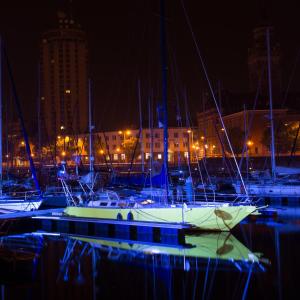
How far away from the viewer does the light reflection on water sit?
62.3 ft

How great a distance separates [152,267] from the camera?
2294 cm

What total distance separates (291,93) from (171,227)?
107300 millimetres

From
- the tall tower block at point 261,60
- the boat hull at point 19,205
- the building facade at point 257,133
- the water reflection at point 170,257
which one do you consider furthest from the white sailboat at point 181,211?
the tall tower block at point 261,60

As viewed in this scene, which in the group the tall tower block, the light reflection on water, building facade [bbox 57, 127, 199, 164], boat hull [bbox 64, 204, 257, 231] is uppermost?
the tall tower block

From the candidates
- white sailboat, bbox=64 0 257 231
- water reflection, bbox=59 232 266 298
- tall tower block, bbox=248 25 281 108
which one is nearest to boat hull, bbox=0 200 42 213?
water reflection, bbox=59 232 266 298

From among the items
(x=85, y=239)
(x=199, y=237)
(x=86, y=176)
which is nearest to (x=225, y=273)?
(x=199, y=237)

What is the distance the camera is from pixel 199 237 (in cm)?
2902

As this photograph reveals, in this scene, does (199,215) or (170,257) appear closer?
(170,257)

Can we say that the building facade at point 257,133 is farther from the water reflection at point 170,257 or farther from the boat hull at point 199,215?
the water reflection at point 170,257

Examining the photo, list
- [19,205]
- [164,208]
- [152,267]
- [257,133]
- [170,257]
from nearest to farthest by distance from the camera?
[152,267] → [170,257] → [164,208] → [19,205] → [257,133]

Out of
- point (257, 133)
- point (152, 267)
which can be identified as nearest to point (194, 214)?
point (152, 267)

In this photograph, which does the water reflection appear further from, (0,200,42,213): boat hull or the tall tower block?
the tall tower block

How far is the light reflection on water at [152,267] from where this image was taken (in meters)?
19.0

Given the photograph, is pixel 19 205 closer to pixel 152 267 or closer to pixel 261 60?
pixel 152 267
